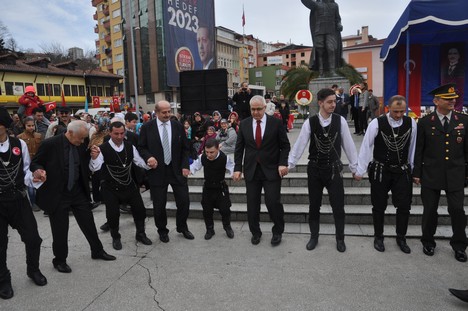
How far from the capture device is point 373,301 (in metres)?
3.24

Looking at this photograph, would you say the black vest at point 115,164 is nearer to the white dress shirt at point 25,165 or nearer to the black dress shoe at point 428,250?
the white dress shirt at point 25,165

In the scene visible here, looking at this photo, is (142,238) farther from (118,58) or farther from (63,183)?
(118,58)

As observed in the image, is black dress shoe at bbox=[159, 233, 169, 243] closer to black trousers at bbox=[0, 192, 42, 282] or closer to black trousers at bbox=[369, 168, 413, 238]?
black trousers at bbox=[0, 192, 42, 282]

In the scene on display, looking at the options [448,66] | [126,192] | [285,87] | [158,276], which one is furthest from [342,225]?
[285,87]

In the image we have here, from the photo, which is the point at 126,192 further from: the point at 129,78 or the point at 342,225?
the point at 129,78

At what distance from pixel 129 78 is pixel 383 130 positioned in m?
53.1

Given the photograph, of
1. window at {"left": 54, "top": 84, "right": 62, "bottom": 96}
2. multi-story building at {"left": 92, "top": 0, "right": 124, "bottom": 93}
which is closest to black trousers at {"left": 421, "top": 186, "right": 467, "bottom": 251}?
window at {"left": 54, "top": 84, "right": 62, "bottom": 96}

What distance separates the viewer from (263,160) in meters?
4.66

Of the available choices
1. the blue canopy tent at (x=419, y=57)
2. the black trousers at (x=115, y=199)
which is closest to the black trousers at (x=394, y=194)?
the black trousers at (x=115, y=199)

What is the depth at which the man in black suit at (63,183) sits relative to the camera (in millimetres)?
4008

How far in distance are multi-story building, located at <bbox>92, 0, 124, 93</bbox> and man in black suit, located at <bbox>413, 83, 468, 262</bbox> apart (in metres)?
59.3

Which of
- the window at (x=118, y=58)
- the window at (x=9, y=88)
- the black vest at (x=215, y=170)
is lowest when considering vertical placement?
the black vest at (x=215, y=170)

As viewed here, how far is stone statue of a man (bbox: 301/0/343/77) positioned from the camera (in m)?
12.6

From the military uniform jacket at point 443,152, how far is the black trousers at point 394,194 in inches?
9.1
